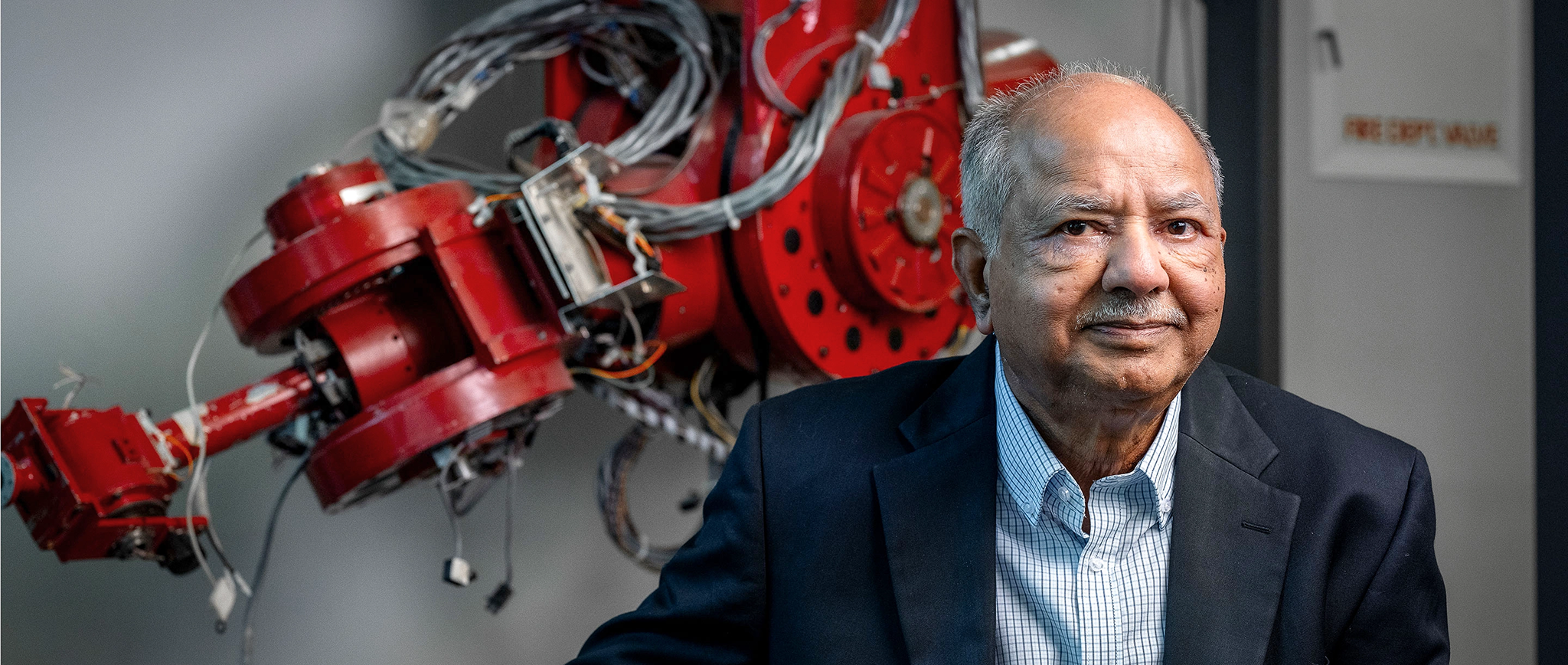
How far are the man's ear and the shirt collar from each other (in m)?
0.04

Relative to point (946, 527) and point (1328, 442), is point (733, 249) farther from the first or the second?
point (1328, 442)

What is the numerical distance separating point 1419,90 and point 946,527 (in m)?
1.81

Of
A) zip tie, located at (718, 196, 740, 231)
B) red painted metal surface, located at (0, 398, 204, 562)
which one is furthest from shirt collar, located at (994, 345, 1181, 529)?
red painted metal surface, located at (0, 398, 204, 562)

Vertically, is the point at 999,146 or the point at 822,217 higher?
the point at 999,146

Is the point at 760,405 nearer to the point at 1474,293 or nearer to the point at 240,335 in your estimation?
the point at 240,335

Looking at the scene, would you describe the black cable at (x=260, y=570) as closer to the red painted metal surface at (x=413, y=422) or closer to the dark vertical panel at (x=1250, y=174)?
the red painted metal surface at (x=413, y=422)

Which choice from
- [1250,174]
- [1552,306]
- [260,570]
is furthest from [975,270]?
[1250,174]

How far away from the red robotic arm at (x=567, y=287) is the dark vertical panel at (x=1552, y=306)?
0.95 metres

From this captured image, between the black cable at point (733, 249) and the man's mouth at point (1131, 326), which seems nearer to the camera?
the man's mouth at point (1131, 326)

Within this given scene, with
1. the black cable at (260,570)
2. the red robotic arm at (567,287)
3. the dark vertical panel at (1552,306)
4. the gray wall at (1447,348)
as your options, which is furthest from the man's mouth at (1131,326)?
the gray wall at (1447,348)

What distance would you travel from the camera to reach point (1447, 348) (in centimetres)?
235

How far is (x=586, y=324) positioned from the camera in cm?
142

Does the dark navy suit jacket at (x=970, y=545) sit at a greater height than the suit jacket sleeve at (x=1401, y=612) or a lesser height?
greater

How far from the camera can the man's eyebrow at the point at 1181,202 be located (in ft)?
2.92
